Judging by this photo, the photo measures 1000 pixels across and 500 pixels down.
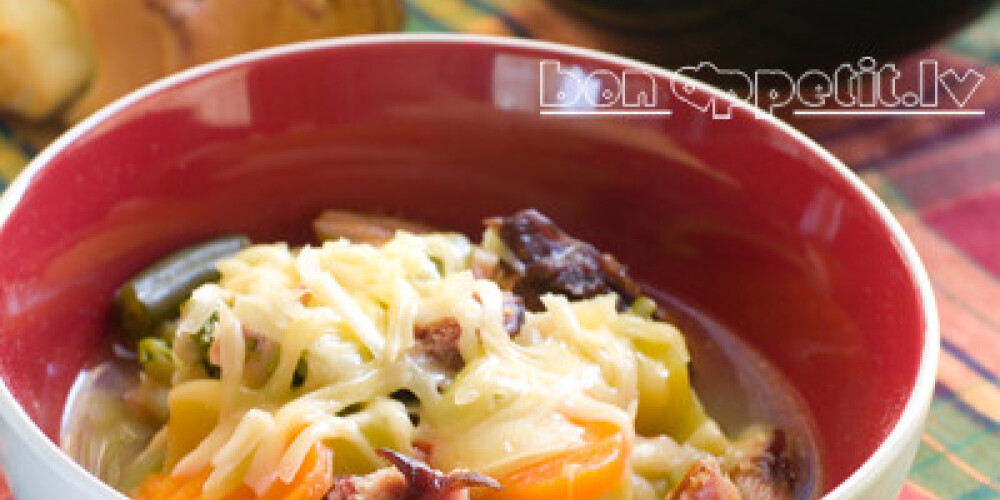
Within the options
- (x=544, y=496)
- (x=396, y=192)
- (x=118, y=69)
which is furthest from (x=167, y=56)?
(x=544, y=496)

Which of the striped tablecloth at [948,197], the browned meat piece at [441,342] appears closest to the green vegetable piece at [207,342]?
the browned meat piece at [441,342]

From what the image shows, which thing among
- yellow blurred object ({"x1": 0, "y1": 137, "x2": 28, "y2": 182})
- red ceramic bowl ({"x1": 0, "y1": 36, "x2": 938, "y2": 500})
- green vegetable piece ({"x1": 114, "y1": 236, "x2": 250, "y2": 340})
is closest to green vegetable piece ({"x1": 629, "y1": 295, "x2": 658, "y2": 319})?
red ceramic bowl ({"x1": 0, "y1": 36, "x2": 938, "y2": 500})

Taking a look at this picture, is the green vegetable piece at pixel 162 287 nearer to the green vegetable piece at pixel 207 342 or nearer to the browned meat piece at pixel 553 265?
the green vegetable piece at pixel 207 342

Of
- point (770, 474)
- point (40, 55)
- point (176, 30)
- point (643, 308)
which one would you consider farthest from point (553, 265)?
point (40, 55)

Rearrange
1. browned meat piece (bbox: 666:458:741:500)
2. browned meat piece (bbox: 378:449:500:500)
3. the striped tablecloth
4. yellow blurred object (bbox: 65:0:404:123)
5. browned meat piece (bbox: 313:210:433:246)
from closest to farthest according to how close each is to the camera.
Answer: browned meat piece (bbox: 378:449:500:500) → browned meat piece (bbox: 666:458:741:500) → browned meat piece (bbox: 313:210:433:246) → the striped tablecloth → yellow blurred object (bbox: 65:0:404:123)

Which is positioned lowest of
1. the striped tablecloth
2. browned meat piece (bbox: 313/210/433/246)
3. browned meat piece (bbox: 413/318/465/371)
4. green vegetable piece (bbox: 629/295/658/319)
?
the striped tablecloth

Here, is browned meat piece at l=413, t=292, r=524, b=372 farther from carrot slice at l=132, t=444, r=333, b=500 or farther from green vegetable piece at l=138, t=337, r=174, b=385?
green vegetable piece at l=138, t=337, r=174, b=385

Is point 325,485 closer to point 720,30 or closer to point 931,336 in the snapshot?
point 931,336
